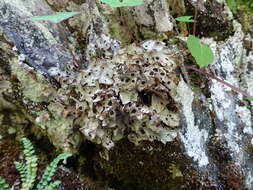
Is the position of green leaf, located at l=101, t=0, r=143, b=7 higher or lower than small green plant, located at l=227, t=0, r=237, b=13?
higher

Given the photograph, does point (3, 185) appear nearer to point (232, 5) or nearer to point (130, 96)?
point (130, 96)

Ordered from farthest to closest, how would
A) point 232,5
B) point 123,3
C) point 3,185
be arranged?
point 232,5 → point 3,185 → point 123,3

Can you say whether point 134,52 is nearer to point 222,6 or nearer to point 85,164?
point 85,164

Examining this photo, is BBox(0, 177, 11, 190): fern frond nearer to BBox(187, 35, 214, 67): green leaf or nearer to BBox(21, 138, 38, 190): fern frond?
BBox(21, 138, 38, 190): fern frond

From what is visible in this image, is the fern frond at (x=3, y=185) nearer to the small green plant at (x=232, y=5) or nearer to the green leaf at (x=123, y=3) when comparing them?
the green leaf at (x=123, y=3)

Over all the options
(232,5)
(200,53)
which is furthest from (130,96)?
(232,5)

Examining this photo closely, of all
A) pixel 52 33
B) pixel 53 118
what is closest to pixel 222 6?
Result: pixel 52 33

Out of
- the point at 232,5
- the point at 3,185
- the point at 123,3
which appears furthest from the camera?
the point at 232,5

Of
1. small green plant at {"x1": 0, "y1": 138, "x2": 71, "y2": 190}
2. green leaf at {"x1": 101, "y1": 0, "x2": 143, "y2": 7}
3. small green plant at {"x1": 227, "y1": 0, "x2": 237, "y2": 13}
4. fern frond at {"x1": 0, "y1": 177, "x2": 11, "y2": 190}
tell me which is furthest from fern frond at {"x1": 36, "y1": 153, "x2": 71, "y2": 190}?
small green plant at {"x1": 227, "y1": 0, "x2": 237, "y2": 13}
